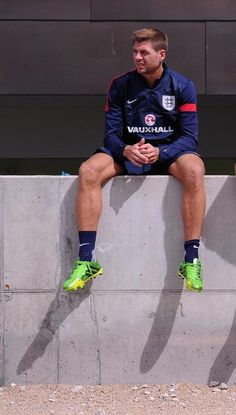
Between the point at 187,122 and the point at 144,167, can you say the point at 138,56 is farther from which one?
the point at 144,167

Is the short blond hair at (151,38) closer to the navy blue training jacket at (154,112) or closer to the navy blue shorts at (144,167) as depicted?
the navy blue training jacket at (154,112)

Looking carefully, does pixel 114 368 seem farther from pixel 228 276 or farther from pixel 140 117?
pixel 140 117

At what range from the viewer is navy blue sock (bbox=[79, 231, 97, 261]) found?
15.4 feet

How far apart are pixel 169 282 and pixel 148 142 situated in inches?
41.8

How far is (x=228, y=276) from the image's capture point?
16.4 ft

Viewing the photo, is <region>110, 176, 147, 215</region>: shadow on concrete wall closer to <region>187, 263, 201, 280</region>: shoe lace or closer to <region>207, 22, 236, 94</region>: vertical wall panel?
<region>187, 263, 201, 280</region>: shoe lace

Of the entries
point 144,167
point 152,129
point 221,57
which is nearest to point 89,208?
point 144,167

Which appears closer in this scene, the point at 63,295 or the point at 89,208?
the point at 89,208

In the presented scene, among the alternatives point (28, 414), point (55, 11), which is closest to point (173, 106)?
point (28, 414)

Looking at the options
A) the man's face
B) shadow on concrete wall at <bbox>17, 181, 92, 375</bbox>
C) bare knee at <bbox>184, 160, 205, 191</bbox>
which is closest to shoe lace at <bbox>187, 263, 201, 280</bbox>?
bare knee at <bbox>184, 160, 205, 191</bbox>

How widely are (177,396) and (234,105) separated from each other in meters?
7.74

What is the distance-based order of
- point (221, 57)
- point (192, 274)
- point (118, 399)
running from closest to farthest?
point (192, 274) < point (118, 399) < point (221, 57)

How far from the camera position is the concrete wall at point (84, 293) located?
16.3 ft

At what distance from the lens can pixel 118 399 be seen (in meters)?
4.71
